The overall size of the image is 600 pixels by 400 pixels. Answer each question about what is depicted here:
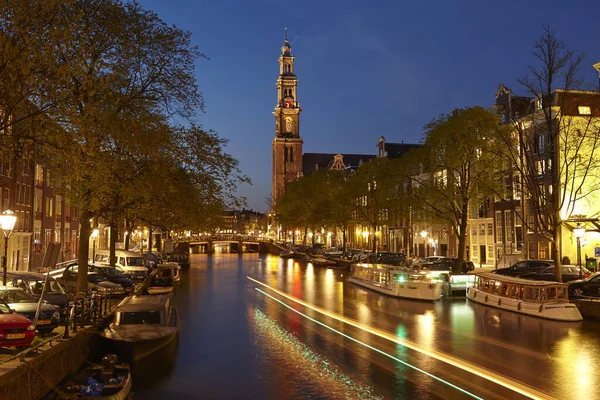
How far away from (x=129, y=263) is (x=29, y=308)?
32.3 metres

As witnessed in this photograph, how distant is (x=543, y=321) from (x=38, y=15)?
26864 millimetres

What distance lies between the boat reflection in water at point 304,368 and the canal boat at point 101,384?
4.42m

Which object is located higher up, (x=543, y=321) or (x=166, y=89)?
(x=166, y=89)

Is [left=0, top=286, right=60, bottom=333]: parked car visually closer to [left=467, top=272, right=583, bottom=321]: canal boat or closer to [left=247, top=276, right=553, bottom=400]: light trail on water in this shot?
[left=247, top=276, right=553, bottom=400]: light trail on water

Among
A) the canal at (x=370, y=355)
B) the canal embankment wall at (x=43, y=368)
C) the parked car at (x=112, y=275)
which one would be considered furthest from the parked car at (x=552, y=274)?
the canal embankment wall at (x=43, y=368)

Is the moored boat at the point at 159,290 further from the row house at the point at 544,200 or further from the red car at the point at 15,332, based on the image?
the row house at the point at 544,200

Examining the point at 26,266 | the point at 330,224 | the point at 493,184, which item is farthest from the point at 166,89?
the point at 330,224

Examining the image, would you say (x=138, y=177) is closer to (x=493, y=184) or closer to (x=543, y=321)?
(x=543, y=321)

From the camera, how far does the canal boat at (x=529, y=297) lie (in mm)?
29938

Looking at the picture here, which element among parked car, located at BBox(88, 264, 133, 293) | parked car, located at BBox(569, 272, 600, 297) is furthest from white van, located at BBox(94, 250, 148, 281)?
parked car, located at BBox(569, 272, 600, 297)

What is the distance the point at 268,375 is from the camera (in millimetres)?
18859

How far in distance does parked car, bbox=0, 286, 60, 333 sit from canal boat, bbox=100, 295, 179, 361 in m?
1.93

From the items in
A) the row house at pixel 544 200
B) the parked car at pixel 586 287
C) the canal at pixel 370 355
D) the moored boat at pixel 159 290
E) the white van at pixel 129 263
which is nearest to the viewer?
the canal at pixel 370 355

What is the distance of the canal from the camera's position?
1694cm
